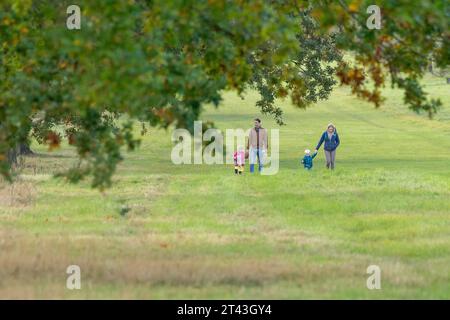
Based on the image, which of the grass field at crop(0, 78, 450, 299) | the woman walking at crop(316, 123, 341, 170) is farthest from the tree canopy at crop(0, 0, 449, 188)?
the woman walking at crop(316, 123, 341, 170)

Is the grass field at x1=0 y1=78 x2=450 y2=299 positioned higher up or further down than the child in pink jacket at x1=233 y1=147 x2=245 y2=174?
further down

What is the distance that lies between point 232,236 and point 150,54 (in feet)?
30.1

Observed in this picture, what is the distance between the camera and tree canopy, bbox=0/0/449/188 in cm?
1216

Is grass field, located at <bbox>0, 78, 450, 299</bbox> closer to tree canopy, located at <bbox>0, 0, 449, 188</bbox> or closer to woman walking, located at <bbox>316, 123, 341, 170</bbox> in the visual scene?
woman walking, located at <bbox>316, 123, 341, 170</bbox>

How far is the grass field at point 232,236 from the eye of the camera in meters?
15.5

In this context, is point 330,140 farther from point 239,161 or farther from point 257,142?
point 239,161

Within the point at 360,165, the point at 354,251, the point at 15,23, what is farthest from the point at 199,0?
the point at 360,165

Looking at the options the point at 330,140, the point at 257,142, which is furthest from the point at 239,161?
the point at 330,140

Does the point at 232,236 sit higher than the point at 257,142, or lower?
lower

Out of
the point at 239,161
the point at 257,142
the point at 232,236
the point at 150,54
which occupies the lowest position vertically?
the point at 232,236

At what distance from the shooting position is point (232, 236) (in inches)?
856

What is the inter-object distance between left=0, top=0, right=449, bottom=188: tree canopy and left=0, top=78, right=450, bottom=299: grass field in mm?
2021
